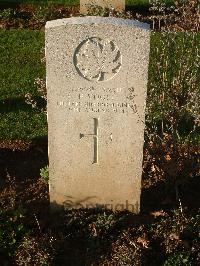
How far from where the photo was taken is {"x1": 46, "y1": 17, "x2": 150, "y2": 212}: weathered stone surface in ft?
14.5

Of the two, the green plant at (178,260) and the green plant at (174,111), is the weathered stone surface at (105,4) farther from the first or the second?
the green plant at (178,260)

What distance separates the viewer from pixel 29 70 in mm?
8805

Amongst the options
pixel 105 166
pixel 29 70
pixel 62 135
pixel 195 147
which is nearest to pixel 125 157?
pixel 105 166

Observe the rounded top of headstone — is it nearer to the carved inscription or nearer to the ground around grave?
the carved inscription

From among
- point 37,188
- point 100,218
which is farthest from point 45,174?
point 100,218

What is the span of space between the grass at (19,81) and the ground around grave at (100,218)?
1.6 inches

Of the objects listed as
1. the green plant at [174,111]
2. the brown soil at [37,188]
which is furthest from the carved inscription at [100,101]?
the brown soil at [37,188]

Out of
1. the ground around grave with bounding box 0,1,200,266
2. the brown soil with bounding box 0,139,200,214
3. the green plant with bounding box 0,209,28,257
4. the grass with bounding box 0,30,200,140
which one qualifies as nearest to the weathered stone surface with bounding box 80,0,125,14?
the grass with bounding box 0,30,200,140

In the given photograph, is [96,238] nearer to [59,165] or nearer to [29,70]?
[59,165]

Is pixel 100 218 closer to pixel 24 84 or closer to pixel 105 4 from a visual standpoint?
pixel 24 84

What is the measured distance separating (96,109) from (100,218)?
3.71ft

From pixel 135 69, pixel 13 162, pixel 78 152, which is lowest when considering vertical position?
pixel 13 162

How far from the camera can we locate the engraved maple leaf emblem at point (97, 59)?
4.46 meters

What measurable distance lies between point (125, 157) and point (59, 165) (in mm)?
662
